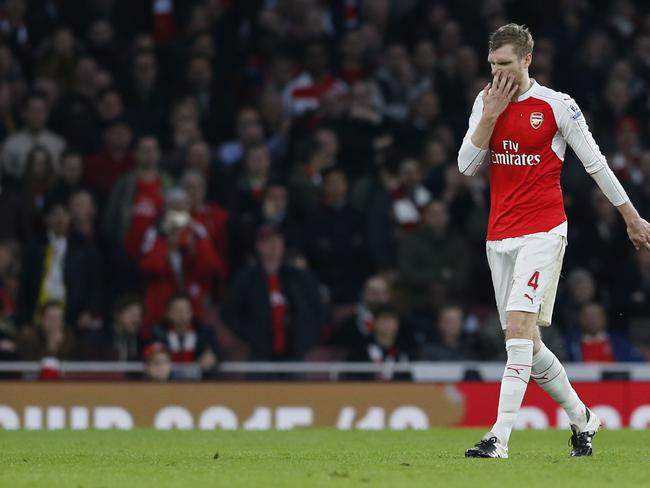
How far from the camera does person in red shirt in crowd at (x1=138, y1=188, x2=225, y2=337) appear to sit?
615 inches

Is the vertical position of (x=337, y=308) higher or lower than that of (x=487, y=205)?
lower

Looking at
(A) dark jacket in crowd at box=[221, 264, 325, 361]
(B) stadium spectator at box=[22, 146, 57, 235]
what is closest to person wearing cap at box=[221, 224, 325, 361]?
(A) dark jacket in crowd at box=[221, 264, 325, 361]

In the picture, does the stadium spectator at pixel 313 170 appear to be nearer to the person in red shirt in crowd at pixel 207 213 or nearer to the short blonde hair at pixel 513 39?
the person in red shirt in crowd at pixel 207 213

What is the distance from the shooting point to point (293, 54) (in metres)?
19.3

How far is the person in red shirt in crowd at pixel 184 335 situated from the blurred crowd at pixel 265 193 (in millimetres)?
23

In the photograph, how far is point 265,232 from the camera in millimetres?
15617

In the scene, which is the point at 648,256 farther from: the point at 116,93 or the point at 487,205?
the point at 116,93

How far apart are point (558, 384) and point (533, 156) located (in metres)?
1.39

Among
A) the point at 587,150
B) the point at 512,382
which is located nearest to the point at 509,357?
the point at 512,382

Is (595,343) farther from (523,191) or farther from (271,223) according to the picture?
(523,191)

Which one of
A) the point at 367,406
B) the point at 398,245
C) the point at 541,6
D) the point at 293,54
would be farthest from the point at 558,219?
the point at 541,6

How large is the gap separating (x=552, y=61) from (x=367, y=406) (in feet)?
25.3

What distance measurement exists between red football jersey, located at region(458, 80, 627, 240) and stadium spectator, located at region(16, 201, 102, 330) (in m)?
7.52

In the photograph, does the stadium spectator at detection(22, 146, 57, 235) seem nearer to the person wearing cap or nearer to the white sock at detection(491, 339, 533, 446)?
the person wearing cap
